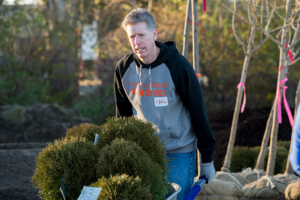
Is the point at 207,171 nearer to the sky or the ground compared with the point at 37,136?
nearer to the sky

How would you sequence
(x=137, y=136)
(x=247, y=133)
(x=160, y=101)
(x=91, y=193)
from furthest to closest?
(x=247, y=133), (x=160, y=101), (x=137, y=136), (x=91, y=193)

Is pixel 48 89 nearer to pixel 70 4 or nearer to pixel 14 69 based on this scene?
pixel 14 69

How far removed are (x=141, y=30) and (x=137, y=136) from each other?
0.72 m

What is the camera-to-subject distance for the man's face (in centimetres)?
200

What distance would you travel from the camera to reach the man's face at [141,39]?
200 cm

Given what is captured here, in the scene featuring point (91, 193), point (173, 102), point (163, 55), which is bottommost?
point (91, 193)

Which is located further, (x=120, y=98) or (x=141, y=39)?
(x=120, y=98)

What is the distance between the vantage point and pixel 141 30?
200 cm

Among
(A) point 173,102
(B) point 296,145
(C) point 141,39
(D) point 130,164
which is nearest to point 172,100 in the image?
(A) point 173,102

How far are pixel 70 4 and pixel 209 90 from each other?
4486 millimetres

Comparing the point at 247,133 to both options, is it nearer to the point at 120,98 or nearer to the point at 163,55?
the point at 120,98

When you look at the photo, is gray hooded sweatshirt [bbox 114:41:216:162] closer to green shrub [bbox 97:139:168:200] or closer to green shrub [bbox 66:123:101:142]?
green shrub [bbox 66:123:101:142]

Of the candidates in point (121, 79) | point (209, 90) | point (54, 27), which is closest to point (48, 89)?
point (54, 27)

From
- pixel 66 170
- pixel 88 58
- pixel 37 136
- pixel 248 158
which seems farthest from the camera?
pixel 88 58
